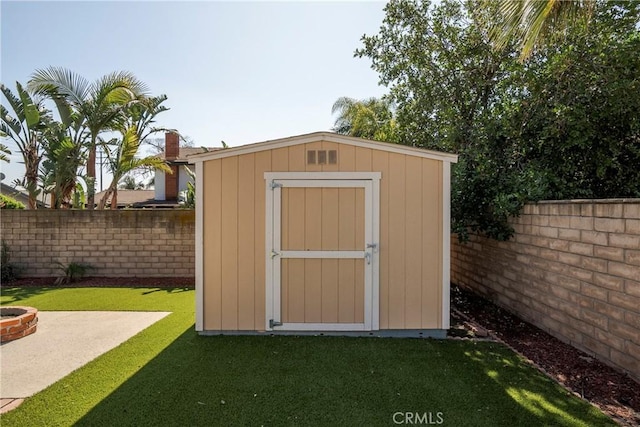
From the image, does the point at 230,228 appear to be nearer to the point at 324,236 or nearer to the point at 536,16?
the point at 324,236

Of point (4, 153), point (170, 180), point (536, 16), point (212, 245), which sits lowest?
point (212, 245)

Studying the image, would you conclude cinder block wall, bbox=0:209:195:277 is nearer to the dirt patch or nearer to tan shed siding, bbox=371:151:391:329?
tan shed siding, bbox=371:151:391:329

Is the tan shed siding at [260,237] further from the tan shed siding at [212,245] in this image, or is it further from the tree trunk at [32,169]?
the tree trunk at [32,169]

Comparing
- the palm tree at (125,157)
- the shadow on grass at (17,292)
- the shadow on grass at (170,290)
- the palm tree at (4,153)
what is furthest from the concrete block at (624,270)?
the palm tree at (4,153)

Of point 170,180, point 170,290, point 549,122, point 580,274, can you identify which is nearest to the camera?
point 580,274

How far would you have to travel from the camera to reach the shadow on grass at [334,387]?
2.50m

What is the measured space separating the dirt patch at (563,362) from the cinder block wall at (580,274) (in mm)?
105

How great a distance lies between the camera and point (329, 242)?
13.4 feet

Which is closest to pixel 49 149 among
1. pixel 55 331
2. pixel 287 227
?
pixel 55 331

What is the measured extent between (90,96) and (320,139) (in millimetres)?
7071

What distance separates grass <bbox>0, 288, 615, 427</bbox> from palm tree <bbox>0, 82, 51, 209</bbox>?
21.6 ft

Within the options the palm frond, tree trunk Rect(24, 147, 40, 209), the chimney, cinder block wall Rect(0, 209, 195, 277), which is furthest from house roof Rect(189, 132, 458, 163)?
the chimney

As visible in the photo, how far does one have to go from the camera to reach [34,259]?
24.0 ft

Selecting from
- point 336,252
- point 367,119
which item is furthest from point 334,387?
point 367,119
